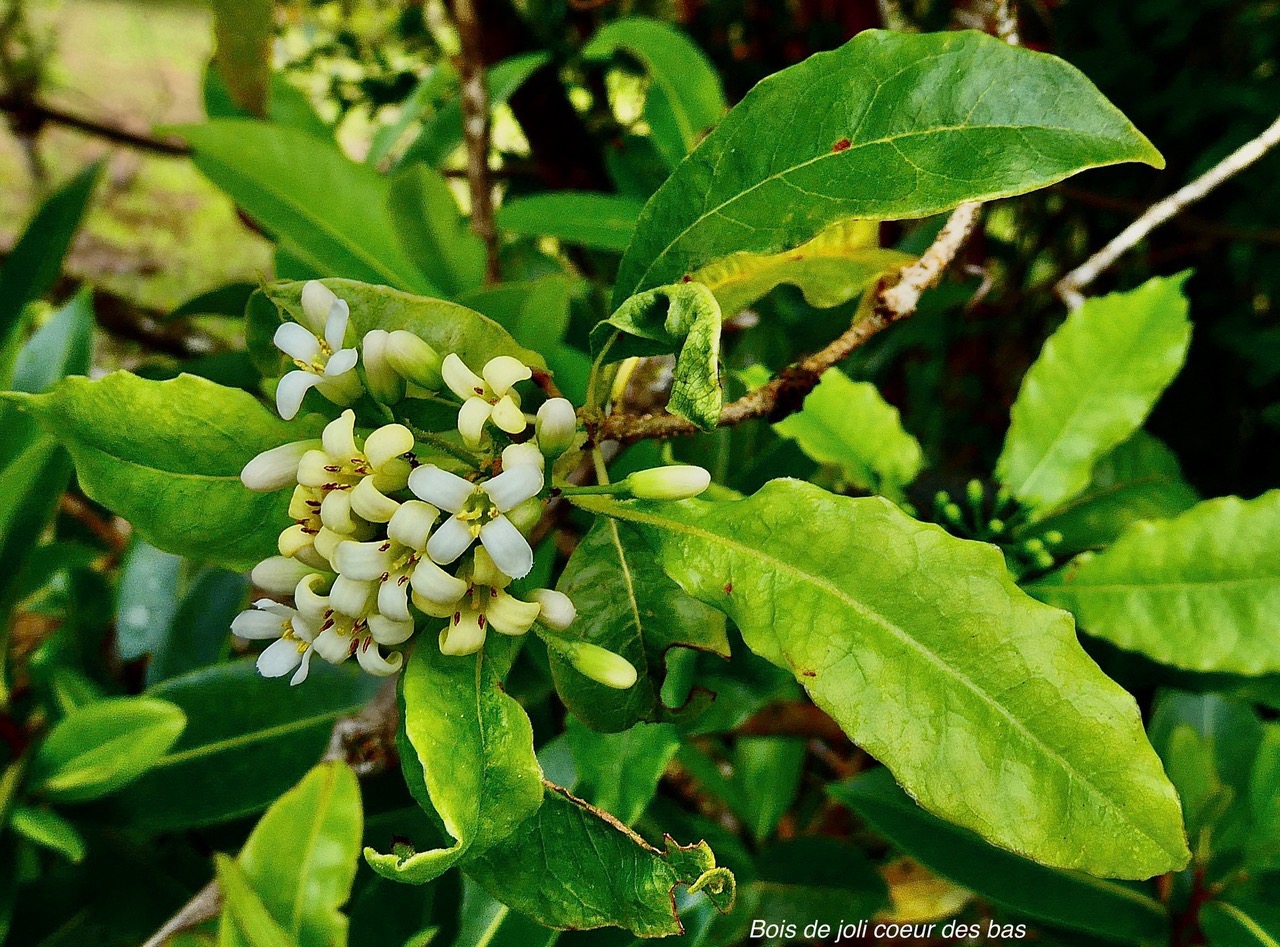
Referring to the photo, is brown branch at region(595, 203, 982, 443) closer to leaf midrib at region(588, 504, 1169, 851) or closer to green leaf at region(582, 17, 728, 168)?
leaf midrib at region(588, 504, 1169, 851)

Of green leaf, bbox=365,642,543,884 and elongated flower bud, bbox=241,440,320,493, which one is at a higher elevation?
elongated flower bud, bbox=241,440,320,493

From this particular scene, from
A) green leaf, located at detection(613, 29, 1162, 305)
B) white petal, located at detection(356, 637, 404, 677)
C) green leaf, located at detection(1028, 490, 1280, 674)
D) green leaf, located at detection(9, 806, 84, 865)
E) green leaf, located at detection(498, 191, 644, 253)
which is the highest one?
green leaf, located at detection(613, 29, 1162, 305)

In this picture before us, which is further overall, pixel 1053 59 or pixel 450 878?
pixel 450 878

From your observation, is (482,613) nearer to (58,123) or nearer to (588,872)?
(588,872)

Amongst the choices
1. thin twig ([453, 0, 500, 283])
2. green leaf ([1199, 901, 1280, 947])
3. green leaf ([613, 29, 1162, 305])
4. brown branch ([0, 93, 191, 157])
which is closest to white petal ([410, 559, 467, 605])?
green leaf ([613, 29, 1162, 305])

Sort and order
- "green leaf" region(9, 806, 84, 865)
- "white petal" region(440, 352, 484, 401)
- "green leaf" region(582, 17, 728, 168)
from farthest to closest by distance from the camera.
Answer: "green leaf" region(582, 17, 728, 168) → "green leaf" region(9, 806, 84, 865) → "white petal" region(440, 352, 484, 401)

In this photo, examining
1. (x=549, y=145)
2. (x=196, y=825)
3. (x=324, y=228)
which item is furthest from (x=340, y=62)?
(x=196, y=825)

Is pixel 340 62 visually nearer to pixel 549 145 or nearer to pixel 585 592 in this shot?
pixel 549 145
